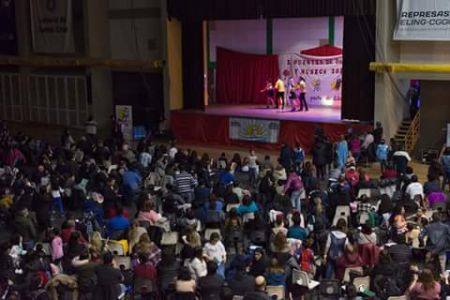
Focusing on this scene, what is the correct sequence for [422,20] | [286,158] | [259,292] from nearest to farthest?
[259,292] → [286,158] → [422,20]

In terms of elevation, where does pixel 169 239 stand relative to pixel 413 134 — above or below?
below

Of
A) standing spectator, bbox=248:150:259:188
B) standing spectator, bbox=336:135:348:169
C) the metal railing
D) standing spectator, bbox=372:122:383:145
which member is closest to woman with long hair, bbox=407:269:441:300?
standing spectator, bbox=248:150:259:188

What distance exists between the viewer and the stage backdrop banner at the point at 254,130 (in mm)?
24562

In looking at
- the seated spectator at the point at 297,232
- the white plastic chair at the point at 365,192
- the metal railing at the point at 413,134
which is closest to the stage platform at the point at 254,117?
the metal railing at the point at 413,134

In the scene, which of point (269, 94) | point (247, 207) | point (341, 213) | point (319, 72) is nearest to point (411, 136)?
point (319, 72)

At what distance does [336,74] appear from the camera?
27703 millimetres

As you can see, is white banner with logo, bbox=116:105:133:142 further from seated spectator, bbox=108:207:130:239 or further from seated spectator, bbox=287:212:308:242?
seated spectator, bbox=287:212:308:242

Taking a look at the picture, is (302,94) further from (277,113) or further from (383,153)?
(383,153)

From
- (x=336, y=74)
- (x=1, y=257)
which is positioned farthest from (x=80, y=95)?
(x=1, y=257)

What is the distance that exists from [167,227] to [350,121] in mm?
12599

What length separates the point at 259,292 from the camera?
856 centimetres

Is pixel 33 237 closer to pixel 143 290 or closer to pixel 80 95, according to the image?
pixel 143 290

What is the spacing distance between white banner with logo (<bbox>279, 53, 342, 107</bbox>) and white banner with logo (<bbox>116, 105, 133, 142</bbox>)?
23.5 ft

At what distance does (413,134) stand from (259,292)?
15277 millimetres
